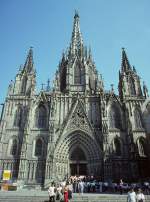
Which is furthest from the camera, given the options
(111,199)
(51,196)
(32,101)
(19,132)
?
(32,101)

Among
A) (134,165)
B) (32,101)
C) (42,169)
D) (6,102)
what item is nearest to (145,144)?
(134,165)

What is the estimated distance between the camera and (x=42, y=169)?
83.8 ft

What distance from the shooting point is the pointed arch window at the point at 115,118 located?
28.8 m

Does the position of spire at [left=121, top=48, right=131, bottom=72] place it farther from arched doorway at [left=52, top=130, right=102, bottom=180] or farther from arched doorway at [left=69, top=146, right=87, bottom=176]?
arched doorway at [left=69, top=146, right=87, bottom=176]

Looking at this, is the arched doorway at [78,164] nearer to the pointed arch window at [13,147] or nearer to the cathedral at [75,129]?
the cathedral at [75,129]

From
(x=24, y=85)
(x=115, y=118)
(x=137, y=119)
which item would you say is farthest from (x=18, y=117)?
(x=137, y=119)

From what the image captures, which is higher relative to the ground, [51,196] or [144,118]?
[144,118]

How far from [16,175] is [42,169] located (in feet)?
10.3

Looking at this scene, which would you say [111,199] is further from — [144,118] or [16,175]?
[144,118]

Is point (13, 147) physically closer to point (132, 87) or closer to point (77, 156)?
point (77, 156)

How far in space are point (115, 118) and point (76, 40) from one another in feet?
65.8

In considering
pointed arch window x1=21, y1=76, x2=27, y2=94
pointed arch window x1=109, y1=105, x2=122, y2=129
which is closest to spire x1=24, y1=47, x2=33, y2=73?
pointed arch window x1=21, y1=76, x2=27, y2=94

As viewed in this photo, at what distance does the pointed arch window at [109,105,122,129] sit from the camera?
2876 cm

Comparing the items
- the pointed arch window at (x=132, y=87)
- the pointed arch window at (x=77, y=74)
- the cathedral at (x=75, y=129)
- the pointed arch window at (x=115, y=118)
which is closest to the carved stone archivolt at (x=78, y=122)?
the cathedral at (x=75, y=129)
